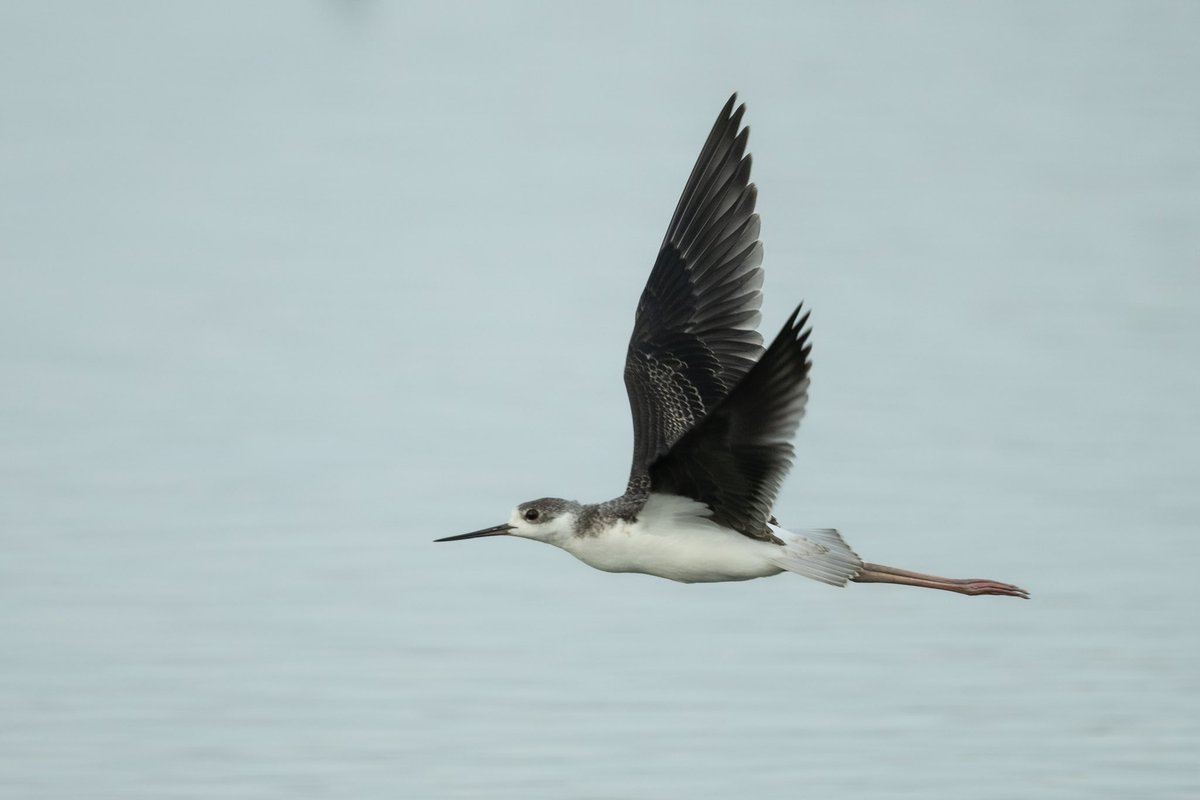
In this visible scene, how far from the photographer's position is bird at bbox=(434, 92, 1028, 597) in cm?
977

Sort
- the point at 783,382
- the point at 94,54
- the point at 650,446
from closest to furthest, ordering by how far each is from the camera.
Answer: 1. the point at 783,382
2. the point at 650,446
3. the point at 94,54

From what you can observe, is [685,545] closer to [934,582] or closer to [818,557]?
[818,557]

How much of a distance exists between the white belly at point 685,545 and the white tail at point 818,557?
8 cm

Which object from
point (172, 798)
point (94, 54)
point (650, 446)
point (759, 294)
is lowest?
point (172, 798)

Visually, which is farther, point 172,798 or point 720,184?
point 720,184

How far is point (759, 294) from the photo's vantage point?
12.0 meters

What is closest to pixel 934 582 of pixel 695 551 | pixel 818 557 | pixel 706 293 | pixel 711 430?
pixel 818 557

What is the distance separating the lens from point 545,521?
10.9 m

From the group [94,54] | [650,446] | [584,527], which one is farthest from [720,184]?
[94,54]

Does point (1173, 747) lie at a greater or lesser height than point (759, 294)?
lesser

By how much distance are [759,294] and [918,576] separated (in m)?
1.74

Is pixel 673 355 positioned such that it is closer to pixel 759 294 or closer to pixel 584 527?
pixel 759 294

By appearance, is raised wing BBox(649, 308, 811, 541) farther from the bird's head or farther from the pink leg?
the pink leg

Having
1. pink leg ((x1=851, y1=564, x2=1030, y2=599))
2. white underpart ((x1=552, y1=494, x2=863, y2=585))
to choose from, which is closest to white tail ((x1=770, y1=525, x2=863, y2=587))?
white underpart ((x1=552, y1=494, x2=863, y2=585))
